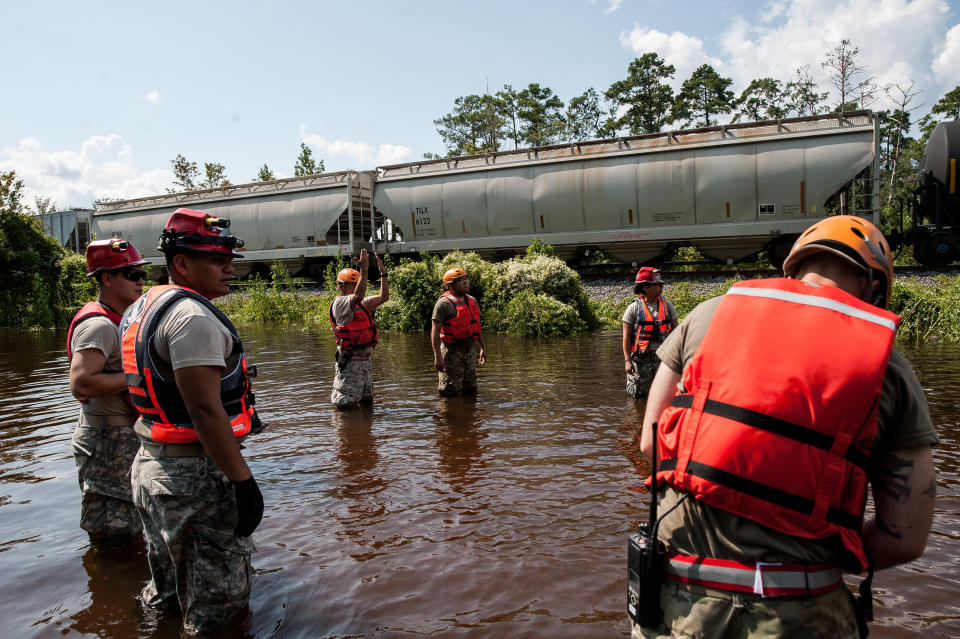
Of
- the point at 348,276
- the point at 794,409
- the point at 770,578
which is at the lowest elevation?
the point at 770,578

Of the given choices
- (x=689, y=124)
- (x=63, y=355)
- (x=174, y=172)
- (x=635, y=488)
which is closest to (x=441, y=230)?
(x=63, y=355)

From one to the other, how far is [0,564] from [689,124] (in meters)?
51.0

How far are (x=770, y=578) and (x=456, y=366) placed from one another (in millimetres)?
7119

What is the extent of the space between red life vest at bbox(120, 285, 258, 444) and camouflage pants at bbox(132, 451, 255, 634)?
0.51ft

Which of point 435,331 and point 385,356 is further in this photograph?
point 385,356

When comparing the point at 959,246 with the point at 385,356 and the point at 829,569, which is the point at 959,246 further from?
the point at 829,569

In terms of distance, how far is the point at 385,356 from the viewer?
44.9ft

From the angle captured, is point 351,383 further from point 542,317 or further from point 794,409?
→ point 542,317

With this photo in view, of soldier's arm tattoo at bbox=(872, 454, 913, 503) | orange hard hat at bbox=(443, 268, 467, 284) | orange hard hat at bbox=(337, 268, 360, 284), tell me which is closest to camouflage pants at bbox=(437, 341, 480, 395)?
orange hard hat at bbox=(443, 268, 467, 284)

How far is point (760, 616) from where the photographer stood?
68.6 inches

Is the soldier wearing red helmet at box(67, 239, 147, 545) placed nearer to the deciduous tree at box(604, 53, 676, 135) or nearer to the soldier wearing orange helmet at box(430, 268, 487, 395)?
the soldier wearing orange helmet at box(430, 268, 487, 395)

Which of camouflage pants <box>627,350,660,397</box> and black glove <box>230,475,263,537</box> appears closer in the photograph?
black glove <box>230,475,263,537</box>

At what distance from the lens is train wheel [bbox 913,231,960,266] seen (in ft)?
50.5

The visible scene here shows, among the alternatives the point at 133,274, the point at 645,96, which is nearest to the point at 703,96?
the point at 645,96
